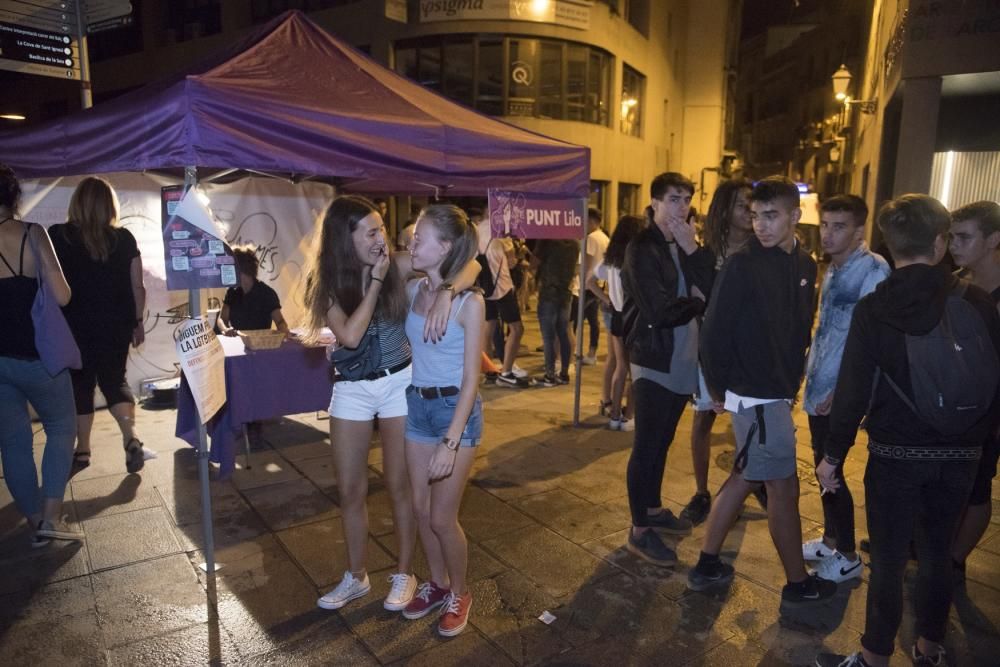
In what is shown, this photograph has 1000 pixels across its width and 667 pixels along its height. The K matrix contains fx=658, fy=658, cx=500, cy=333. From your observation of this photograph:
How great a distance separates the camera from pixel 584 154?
534 centimetres

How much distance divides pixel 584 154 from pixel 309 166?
105 inches

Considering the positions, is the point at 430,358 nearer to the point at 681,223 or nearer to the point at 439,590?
the point at 439,590

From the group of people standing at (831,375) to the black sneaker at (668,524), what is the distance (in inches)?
0.5

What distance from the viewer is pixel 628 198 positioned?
20969 millimetres

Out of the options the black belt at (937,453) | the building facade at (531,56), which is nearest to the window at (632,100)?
the building facade at (531,56)

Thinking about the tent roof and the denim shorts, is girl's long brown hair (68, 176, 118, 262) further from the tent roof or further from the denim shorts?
the denim shorts

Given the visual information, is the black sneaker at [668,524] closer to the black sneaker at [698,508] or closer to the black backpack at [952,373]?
the black sneaker at [698,508]

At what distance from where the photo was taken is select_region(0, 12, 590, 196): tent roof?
3.04 metres

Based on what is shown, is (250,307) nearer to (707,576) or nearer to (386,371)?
(386,371)

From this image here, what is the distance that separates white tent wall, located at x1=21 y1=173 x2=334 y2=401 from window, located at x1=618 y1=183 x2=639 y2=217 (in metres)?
14.3

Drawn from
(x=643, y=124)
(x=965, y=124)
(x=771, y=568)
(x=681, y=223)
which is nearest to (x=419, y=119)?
(x=681, y=223)

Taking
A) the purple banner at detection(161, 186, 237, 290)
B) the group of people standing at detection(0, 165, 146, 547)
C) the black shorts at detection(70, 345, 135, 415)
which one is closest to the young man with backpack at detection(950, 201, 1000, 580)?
the purple banner at detection(161, 186, 237, 290)

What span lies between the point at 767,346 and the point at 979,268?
4.00 feet

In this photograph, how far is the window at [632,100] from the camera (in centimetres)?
2002
